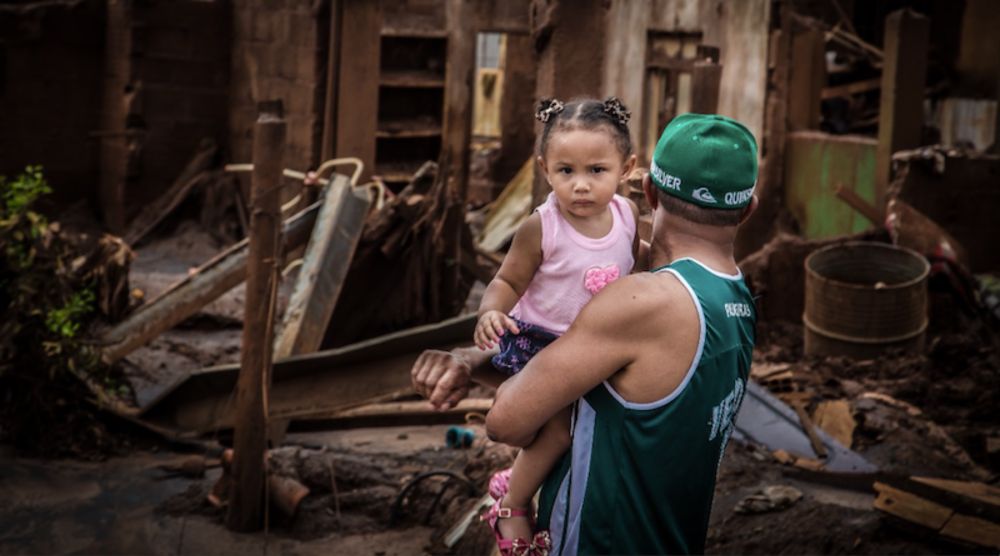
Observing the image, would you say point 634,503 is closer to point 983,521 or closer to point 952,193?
point 983,521

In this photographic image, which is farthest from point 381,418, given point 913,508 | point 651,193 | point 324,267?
point 651,193

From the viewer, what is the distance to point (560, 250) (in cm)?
370

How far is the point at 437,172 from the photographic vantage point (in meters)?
10.8

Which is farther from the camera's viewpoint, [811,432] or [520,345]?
[811,432]

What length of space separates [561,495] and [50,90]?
1494 centimetres

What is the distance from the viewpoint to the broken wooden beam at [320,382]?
338 inches

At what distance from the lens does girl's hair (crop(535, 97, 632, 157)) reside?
11.8 feet

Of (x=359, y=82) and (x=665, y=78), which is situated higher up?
(x=665, y=78)

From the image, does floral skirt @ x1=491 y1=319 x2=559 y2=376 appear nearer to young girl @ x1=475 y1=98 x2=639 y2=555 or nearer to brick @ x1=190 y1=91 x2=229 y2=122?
young girl @ x1=475 y1=98 x2=639 y2=555

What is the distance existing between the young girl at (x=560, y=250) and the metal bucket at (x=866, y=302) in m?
7.92

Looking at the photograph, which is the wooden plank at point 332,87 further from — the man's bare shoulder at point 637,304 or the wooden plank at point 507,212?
the man's bare shoulder at point 637,304

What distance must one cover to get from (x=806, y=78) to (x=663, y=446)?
464 inches

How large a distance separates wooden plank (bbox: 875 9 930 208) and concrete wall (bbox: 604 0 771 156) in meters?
1.54

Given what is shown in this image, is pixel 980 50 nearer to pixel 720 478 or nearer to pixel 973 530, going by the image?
pixel 720 478
